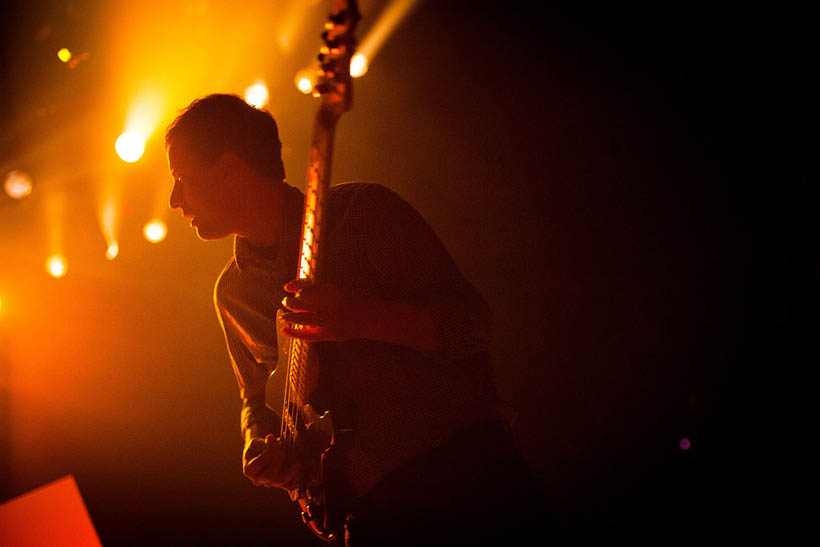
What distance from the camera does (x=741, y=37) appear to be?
1.93 meters

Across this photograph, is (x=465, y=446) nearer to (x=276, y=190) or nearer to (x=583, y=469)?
(x=276, y=190)

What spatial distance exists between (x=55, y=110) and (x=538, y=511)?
9.43 feet

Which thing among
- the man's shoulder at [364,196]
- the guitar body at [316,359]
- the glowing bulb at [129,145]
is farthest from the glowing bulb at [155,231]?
the man's shoulder at [364,196]

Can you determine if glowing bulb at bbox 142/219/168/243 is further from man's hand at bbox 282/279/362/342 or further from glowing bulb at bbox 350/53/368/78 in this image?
man's hand at bbox 282/279/362/342

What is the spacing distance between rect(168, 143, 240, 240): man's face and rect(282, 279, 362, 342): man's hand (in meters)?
0.55

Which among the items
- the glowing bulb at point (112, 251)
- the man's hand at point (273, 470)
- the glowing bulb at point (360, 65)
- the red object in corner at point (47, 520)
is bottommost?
the red object in corner at point (47, 520)

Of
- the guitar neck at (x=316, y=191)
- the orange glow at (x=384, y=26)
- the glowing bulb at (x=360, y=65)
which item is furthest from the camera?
the glowing bulb at (x=360, y=65)

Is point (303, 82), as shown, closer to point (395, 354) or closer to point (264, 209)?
point (264, 209)

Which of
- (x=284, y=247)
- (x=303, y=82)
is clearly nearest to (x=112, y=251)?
(x=303, y=82)

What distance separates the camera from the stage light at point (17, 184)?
2.59 m

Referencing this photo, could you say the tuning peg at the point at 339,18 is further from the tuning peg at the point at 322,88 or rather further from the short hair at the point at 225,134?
the short hair at the point at 225,134

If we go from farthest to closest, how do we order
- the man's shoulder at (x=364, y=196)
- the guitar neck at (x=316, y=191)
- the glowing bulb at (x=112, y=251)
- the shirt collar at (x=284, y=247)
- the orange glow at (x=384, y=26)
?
the glowing bulb at (x=112, y=251) < the orange glow at (x=384, y=26) < the shirt collar at (x=284, y=247) < the man's shoulder at (x=364, y=196) < the guitar neck at (x=316, y=191)

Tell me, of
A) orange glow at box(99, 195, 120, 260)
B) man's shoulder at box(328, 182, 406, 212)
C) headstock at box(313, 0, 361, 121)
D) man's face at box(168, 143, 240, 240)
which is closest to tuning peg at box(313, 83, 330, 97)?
headstock at box(313, 0, 361, 121)

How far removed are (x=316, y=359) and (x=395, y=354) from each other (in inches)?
8.0
